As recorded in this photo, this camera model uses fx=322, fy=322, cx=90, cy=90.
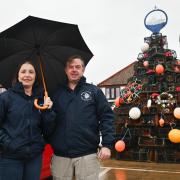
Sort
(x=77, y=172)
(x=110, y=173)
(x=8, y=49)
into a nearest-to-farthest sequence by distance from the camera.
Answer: (x=77, y=172) < (x=8, y=49) < (x=110, y=173)

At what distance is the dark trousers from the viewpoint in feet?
7.68

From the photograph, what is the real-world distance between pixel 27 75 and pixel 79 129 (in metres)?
0.58

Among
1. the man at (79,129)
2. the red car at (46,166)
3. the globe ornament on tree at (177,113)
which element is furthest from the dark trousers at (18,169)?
the globe ornament on tree at (177,113)

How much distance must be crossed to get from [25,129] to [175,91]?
6.69 metres

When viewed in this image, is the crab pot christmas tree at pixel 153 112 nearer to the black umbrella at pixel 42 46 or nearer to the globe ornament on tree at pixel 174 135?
the globe ornament on tree at pixel 174 135

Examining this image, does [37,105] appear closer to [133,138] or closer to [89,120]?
[89,120]

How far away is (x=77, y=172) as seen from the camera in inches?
99.5

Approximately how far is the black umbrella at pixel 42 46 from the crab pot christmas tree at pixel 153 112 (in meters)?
5.29

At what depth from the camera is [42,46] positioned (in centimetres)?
279

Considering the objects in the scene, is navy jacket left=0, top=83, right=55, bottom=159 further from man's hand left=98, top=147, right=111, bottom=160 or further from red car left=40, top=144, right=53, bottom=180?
red car left=40, top=144, right=53, bottom=180

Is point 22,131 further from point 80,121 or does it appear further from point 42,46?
point 42,46

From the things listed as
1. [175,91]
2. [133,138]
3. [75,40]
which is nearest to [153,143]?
[133,138]

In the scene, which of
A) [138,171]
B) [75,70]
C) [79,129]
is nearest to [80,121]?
[79,129]

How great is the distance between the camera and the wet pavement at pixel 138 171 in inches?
243
